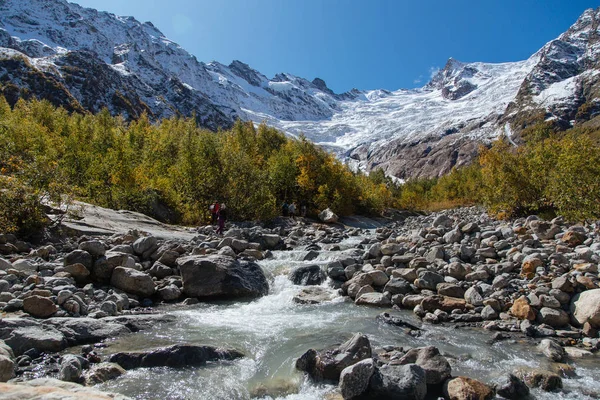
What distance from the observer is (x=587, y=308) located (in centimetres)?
853

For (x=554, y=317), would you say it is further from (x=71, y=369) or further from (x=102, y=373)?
(x=71, y=369)

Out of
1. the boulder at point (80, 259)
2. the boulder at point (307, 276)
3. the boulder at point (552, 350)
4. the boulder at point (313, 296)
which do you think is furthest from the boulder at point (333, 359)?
the boulder at point (80, 259)

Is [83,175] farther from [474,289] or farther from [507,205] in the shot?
[507,205]

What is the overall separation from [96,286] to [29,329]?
4089mm

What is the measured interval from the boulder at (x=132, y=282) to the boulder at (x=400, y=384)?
7.54 m

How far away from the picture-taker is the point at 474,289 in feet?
34.7

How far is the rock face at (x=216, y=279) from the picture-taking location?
37.8ft

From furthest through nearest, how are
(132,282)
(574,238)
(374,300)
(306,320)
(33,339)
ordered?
(574,238)
(374,300)
(132,282)
(306,320)
(33,339)

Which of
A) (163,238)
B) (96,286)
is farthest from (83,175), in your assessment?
(96,286)

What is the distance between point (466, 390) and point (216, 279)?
795cm

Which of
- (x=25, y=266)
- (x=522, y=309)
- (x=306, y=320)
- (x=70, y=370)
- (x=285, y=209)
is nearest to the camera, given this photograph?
(x=70, y=370)

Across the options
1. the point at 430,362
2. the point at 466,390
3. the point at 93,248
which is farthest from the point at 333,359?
the point at 93,248

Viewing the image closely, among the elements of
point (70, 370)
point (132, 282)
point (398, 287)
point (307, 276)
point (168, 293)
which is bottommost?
point (70, 370)

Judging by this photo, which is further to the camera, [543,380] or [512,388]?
[543,380]
